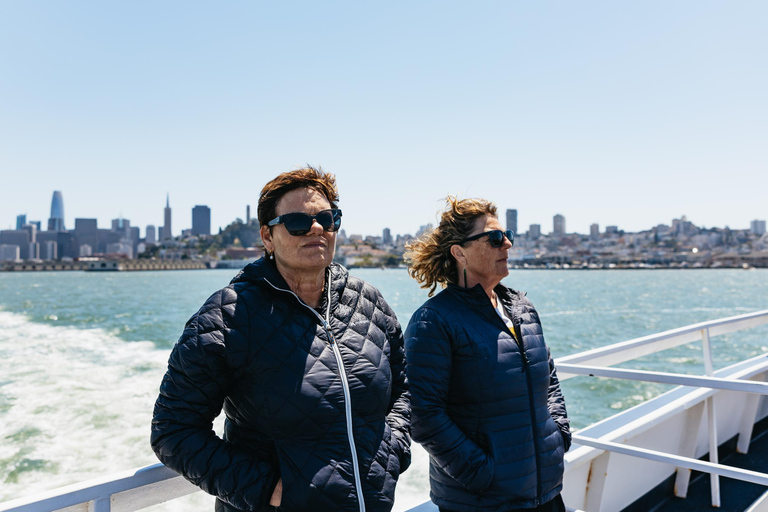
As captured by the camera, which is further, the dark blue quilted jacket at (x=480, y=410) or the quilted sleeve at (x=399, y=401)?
the dark blue quilted jacket at (x=480, y=410)

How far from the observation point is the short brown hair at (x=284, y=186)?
4.24 ft

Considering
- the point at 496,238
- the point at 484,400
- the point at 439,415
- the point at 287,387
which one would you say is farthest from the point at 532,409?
the point at 287,387

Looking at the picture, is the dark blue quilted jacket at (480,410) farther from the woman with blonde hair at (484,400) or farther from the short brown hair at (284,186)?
the short brown hair at (284,186)

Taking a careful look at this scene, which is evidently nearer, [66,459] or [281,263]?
[281,263]

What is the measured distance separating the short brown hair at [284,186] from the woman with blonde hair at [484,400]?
1.61 feet

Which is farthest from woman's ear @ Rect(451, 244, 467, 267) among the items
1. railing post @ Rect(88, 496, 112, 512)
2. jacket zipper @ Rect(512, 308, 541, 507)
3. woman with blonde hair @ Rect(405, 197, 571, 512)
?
Result: railing post @ Rect(88, 496, 112, 512)

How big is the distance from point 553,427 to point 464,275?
1.68 ft

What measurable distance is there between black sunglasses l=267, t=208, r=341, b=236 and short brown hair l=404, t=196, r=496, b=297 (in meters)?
0.54

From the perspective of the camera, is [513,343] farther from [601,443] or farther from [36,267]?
[36,267]

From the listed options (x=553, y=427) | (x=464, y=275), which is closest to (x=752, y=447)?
(x=553, y=427)

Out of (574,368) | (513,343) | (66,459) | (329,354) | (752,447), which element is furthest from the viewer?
(66,459)

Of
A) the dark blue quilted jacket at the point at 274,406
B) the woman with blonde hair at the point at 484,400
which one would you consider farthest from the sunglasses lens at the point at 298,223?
the woman with blonde hair at the point at 484,400

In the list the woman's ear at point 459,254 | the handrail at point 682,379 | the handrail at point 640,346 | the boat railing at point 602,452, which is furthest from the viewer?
the handrail at point 640,346

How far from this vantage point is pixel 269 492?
110cm
